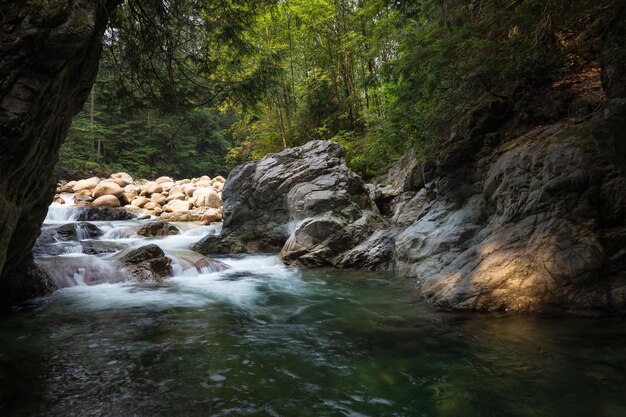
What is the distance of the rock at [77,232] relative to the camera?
37.7ft

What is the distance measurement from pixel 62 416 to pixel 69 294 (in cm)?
478

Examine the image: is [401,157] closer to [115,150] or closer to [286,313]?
[286,313]

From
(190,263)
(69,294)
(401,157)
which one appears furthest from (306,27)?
(69,294)

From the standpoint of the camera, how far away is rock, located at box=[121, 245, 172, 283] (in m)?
8.30

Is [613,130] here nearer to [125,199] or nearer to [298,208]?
→ [298,208]

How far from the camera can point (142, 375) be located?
3.79 meters

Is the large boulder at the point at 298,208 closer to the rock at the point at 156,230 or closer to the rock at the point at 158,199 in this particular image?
the rock at the point at 156,230

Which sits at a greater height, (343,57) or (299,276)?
(343,57)

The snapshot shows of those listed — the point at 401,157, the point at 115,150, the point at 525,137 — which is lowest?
the point at 525,137

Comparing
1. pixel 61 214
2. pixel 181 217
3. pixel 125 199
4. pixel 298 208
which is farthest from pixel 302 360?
pixel 125 199

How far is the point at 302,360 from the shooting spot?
419 cm

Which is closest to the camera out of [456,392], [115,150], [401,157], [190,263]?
[456,392]

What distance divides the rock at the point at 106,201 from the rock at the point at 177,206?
8.72ft

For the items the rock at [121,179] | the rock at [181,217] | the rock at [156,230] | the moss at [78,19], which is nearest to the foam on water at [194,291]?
the moss at [78,19]
